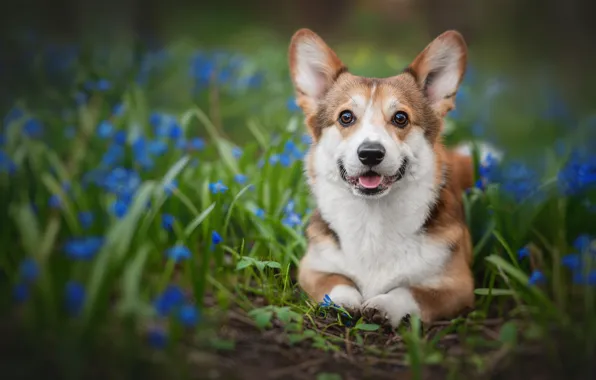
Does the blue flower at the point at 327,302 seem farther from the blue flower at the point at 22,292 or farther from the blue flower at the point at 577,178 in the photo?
the blue flower at the point at 577,178

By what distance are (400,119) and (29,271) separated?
1882 mm

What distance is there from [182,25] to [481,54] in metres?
3.16

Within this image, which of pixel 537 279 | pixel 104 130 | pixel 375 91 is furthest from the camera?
pixel 104 130

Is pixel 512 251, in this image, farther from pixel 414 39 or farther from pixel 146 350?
pixel 414 39

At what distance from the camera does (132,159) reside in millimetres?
3912

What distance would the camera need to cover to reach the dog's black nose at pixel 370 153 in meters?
2.80

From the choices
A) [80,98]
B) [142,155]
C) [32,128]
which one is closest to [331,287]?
[142,155]

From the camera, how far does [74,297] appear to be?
206 cm

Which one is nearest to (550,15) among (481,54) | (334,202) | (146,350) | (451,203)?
(481,54)

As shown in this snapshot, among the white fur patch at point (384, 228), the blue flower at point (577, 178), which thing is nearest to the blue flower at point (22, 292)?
the white fur patch at point (384, 228)

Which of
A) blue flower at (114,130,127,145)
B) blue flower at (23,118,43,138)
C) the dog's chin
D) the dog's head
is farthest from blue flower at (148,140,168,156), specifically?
the dog's chin

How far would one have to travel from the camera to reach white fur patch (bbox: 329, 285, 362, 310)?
9.73ft

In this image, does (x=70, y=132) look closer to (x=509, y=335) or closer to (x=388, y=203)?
(x=388, y=203)

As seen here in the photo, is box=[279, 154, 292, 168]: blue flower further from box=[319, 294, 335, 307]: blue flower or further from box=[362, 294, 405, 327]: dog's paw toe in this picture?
box=[362, 294, 405, 327]: dog's paw toe
